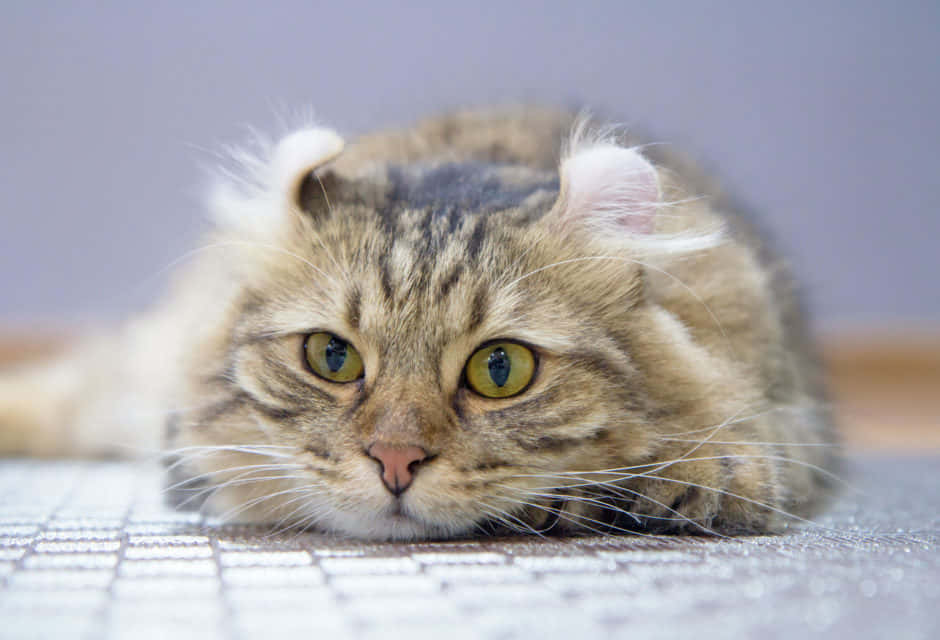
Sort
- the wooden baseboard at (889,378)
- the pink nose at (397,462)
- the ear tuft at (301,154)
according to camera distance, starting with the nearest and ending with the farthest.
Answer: the pink nose at (397,462) < the ear tuft at (301,154) < the wooden baseboard at (889,378)

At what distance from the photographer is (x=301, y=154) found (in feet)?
3.79

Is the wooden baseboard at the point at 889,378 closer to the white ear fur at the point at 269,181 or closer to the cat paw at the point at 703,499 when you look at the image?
the cat paw at the point at 703,499

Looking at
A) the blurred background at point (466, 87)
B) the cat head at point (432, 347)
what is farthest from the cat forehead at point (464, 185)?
the blurred background at point (466, 87)

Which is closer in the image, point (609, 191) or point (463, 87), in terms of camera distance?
point (609, 191)

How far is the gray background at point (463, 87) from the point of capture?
3.00 m

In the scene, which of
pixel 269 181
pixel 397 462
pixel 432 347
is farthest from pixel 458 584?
pixel 269 181

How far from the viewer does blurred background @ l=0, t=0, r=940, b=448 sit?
3006 millimetres

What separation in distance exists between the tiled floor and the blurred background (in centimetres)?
221

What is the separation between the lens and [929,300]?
331 cm

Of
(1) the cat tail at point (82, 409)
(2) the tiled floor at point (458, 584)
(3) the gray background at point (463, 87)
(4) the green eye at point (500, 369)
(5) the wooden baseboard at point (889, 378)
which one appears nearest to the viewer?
(2) the tiled floor at point (458, 584)

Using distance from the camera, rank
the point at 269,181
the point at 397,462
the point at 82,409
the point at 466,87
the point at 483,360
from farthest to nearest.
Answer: the point at 466,87, the point at 82,409, the point at 269,181, the point at 483,360, the point at 397,462

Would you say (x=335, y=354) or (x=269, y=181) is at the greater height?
(x=269, y=181)

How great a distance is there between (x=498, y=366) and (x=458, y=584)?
1.25 ft

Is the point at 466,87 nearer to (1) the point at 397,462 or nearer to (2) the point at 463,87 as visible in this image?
(2) the point at 463,87
